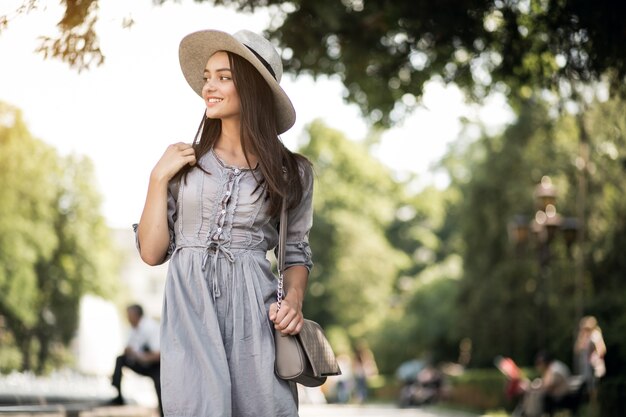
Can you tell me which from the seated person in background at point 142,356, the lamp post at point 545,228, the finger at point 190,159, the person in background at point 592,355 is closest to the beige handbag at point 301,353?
the finger at point 190,159

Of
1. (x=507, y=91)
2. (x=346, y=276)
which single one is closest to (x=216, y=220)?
(x=507, y=91)

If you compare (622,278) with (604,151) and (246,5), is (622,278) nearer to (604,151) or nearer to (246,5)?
(604,151)

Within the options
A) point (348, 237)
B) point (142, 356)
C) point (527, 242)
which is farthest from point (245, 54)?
point (348, 237)

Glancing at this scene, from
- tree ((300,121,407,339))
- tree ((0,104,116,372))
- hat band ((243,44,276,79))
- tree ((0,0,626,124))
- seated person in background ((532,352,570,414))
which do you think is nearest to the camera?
hat band ((243,44,276,79))

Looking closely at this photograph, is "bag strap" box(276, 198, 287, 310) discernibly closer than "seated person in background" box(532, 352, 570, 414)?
Yes

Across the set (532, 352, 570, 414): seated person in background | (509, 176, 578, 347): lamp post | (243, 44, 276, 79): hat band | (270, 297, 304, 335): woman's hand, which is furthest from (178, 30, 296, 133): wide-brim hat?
(509, 176, 578, 347): lamp post

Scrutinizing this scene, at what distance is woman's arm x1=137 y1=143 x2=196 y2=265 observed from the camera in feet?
12.8

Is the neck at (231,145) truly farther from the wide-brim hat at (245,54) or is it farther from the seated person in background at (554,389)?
the seated person in background at (554,389)

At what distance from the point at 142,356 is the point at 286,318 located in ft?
25.4

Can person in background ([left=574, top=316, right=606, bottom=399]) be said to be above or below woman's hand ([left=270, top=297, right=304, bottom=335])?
below

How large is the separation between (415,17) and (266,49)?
6122 millimetres

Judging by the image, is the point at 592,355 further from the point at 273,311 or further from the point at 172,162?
the point at 172,162

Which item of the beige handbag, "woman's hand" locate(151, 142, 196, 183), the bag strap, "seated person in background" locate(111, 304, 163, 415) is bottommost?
"seated person in background" locate(111, 304, 163, 415)

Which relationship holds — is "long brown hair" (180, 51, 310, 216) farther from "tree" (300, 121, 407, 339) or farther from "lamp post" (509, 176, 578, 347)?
"tree" (300, 121, 407, 339)
